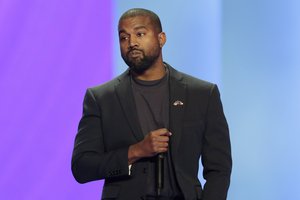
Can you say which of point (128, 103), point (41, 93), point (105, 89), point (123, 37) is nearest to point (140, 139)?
point (128, 103)

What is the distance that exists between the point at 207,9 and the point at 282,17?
413 mm

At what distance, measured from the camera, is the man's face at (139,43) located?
261 centimetres

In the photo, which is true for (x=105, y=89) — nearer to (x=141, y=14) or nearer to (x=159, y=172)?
(x=141, y=14)

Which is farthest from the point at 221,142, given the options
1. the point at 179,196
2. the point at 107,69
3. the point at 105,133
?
the point at 107,69

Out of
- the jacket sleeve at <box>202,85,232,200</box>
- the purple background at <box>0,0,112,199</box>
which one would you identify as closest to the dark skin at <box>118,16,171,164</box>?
the jacket sleeve at <box>202,85,232,200</box>

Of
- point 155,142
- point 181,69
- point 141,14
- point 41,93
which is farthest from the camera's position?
point 181,69

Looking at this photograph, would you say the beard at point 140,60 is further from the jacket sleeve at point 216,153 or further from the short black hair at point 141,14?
the jacket sleeve at point 216,153

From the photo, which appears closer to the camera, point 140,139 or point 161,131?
point 161,131

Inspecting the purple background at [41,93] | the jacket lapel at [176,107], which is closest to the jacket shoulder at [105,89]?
the jacket lapel at [176,107]

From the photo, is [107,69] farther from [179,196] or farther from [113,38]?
[179,196]

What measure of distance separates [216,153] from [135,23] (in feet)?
1.93

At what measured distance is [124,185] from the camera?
102 inches

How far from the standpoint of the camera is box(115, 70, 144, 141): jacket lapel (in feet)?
8.48

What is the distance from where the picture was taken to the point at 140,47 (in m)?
2.62
